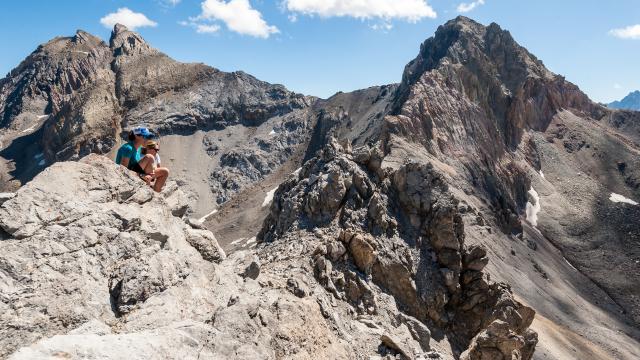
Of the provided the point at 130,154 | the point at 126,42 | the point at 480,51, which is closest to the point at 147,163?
the point at 130,154

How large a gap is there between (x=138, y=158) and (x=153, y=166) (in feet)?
1.68

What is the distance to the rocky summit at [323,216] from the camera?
1118 cm

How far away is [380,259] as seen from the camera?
84.7ft

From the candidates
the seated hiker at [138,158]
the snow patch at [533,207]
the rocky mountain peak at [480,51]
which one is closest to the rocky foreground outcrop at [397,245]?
the seated hiker at [138,158]

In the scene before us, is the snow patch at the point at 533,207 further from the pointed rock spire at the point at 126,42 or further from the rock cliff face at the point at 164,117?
the pointed rock spire at the point at 126,42

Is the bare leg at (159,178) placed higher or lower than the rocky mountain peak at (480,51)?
lower

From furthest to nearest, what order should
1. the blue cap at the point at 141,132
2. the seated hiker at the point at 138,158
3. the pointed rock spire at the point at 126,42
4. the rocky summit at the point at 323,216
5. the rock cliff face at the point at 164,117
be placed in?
the pointed rock spire at the point at 126,42 → the rock cliff face at the point at 164,117 → the seated hiker at the point at 138,158 → the blue cap at the point at 141,132 → the rocky summit at the point at 323,216

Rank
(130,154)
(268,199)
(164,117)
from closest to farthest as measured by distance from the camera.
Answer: (130,154), (268,199), (164,117)

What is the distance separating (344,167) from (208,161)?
121 meters

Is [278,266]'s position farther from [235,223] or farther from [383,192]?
[235,223]

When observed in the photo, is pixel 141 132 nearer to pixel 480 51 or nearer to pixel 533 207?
pixel 533 207

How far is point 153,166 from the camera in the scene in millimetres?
15125

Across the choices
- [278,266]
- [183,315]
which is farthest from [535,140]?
[183,315]

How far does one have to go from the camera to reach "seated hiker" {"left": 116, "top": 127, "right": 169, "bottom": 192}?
568 inches
